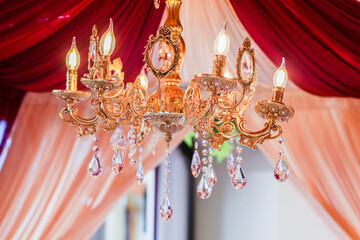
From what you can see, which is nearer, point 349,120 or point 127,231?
point 349,120

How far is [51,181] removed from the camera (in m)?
3.41

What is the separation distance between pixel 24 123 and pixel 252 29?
1.53 metres

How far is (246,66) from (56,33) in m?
1.46

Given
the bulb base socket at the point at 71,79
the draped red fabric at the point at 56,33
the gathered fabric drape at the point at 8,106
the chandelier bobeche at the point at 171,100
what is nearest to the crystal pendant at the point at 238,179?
the chandelier bobeche at the point at 171,100

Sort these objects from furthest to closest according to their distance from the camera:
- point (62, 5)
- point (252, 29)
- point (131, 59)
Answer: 1. point (131, 59)
2. point (252, 29)
3. point (62, 5)

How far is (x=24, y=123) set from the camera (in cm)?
351

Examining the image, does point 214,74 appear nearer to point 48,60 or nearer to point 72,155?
point 48,60

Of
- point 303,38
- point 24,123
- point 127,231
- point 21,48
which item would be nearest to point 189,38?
point 303,38

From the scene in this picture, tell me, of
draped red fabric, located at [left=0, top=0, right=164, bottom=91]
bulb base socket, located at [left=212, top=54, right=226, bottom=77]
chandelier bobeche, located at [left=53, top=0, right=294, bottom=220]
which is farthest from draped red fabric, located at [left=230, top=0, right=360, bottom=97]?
bulb base socket, located at [left=212, top=54, right=226, bottom=77]

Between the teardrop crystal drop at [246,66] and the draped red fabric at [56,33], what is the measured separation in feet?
4.06

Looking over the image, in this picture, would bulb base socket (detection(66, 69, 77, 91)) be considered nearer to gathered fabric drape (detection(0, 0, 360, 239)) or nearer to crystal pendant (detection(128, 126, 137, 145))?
crystal pendant (detection(128, 126, 137, 145))

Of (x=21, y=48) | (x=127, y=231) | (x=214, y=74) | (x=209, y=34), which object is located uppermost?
(x=209, y=34)

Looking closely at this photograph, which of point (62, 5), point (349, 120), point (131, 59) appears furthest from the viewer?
point (349, 120)

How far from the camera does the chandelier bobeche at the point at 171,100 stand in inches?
67.9
